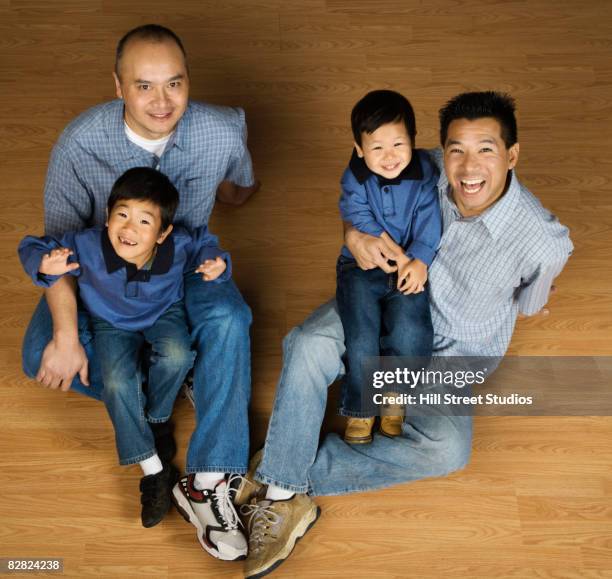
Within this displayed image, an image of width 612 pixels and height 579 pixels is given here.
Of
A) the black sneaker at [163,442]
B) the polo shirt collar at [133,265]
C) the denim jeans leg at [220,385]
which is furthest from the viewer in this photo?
the black sneaker at [163,442]

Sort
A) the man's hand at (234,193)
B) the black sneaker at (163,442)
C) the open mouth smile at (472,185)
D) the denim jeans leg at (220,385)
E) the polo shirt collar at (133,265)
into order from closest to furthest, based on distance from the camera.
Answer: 1. the open mouth smile at (472,185)
2. the polo shirt collar at (133,265)
3. the denim jeans leg at (220,385)
4. the black sneaker at (163,442)
5. the man's hand at (234,193)

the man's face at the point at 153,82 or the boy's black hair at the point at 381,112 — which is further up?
the man's face at the point at 153,82

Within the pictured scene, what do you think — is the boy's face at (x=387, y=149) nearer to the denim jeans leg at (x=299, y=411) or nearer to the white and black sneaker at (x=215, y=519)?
the denim jeans leg at (x=299, y=411)

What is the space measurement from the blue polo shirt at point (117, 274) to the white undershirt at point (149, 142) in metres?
0.22

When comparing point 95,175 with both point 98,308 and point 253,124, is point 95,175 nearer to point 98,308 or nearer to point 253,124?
point 98,308

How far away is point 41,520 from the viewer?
2.03m

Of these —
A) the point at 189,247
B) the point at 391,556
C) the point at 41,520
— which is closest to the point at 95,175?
the point at 189,247

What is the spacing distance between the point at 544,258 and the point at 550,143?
3.11ft

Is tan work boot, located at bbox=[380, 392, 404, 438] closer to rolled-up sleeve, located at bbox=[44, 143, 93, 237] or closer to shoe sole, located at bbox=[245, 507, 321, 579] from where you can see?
shoe sole, located at bbox=[245, 507, 321, 579]

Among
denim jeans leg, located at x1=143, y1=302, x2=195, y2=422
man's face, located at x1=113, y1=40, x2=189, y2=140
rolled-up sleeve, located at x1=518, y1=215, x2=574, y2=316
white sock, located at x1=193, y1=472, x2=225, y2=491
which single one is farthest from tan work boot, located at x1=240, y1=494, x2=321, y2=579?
man's face, located at x1=113, y1=40, x2=189, y2=140

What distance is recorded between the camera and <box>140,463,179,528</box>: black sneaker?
1.98 metres

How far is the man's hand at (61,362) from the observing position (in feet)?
6.35

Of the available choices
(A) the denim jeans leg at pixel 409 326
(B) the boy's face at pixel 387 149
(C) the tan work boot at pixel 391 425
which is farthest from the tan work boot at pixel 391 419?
(B) the boy's face at pixel 387 149

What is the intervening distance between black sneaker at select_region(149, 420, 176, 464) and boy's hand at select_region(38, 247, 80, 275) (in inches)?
19.9
